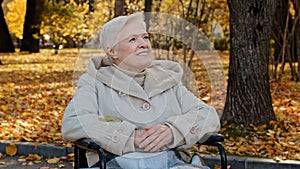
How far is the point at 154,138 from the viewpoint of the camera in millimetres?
3516

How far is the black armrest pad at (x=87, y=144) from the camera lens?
10.9 ft

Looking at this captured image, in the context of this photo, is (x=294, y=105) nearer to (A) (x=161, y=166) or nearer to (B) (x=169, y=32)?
(B) (x=169, y=32)

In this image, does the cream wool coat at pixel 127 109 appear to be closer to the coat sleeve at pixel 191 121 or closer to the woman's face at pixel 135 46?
the coat sleeve at pixel 191 121

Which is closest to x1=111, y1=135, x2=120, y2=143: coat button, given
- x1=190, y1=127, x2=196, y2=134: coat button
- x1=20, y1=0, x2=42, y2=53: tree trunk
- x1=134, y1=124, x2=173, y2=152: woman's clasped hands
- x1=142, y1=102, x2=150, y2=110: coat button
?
x1=134, y1=124, x2=173, y2=152: woman's clasped hands

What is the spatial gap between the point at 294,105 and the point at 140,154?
6.62m

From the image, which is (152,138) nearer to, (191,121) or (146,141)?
(146,141)

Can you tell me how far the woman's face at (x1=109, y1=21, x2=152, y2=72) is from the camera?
3659mm

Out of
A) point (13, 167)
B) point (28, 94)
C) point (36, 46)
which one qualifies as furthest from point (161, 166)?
point (36, 46)

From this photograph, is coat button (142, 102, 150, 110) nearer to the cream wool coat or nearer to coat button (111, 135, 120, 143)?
the cream wool coat

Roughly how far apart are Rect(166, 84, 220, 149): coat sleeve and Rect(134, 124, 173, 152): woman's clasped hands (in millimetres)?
68

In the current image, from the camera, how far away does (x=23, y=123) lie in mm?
7773

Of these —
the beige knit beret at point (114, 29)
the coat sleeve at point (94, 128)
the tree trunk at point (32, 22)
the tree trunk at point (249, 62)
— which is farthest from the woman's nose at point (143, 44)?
the tree trunk at point (32, 22)

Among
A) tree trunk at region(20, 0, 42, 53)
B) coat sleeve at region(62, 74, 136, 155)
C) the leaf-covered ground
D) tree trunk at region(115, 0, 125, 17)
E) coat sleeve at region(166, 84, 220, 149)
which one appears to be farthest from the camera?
tree trunk at region(20, 0, 42, 53)

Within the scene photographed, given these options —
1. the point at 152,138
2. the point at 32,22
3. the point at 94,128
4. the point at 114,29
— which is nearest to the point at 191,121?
the point at 152,138
